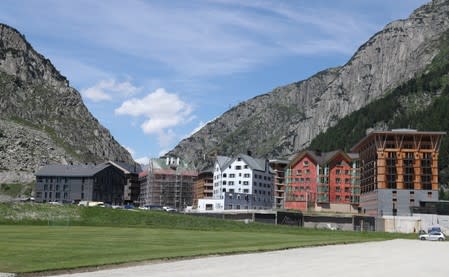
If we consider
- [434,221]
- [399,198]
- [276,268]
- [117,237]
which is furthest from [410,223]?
[276,268]

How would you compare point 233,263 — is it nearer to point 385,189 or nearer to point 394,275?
point 394,275

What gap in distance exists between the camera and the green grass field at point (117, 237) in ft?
124

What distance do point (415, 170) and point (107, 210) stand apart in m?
114

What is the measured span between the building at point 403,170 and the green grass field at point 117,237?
275 ft

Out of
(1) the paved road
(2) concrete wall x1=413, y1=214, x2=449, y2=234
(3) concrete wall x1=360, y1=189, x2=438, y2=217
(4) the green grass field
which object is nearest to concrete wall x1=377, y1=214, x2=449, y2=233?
(2) concrete wall x1=413, y1=214, x2=449, y2=234

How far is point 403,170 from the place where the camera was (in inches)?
7416

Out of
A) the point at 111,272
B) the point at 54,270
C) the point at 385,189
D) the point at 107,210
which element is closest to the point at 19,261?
the point at 54,270

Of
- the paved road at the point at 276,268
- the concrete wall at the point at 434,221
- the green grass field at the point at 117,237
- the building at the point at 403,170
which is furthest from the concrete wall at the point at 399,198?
the paved road at the point at 276,268

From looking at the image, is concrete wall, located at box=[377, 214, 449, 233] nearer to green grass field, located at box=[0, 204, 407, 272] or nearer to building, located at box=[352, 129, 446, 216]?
building, located at box=[352, 129, 446, 216]

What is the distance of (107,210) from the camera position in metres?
118

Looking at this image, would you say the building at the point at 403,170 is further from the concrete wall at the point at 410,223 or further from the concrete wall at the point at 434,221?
the concrete wall at the point at 410,223

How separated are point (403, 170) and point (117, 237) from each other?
478 feet

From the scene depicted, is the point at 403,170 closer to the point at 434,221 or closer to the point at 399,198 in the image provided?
the point at 399,198

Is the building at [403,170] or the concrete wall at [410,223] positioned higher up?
the building at [403,170]
